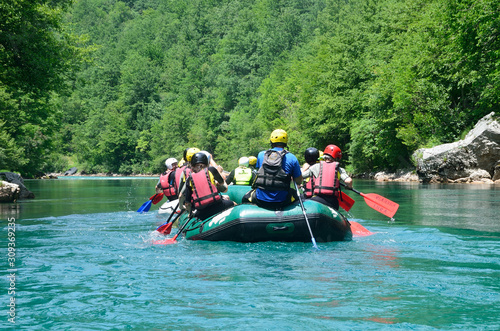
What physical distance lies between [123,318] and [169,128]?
78.8 m

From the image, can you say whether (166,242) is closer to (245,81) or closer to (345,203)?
(345,203)

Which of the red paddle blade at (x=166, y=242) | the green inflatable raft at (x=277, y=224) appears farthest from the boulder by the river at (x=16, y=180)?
the green inflatable raft at (x=277, y=224)

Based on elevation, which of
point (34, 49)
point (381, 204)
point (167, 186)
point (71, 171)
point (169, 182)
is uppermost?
point (34, 49)

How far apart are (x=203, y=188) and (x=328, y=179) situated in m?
2.12

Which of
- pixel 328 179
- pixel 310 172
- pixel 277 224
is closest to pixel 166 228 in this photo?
pixel 277 224

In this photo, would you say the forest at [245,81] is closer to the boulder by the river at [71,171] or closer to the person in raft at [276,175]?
the boulder by the river at [71,171]

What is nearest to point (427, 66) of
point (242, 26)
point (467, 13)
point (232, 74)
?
point (467, 13)

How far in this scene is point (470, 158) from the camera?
89.1 ft

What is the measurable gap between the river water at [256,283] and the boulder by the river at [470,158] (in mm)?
17860

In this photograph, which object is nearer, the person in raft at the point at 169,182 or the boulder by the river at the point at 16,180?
the person in raft at the point at 169,182

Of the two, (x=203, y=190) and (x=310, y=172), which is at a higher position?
(x=310, y=172)

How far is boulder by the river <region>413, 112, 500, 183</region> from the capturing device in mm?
26172

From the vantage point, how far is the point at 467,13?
21922 millimetres

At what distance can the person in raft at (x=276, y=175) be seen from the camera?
844cm
